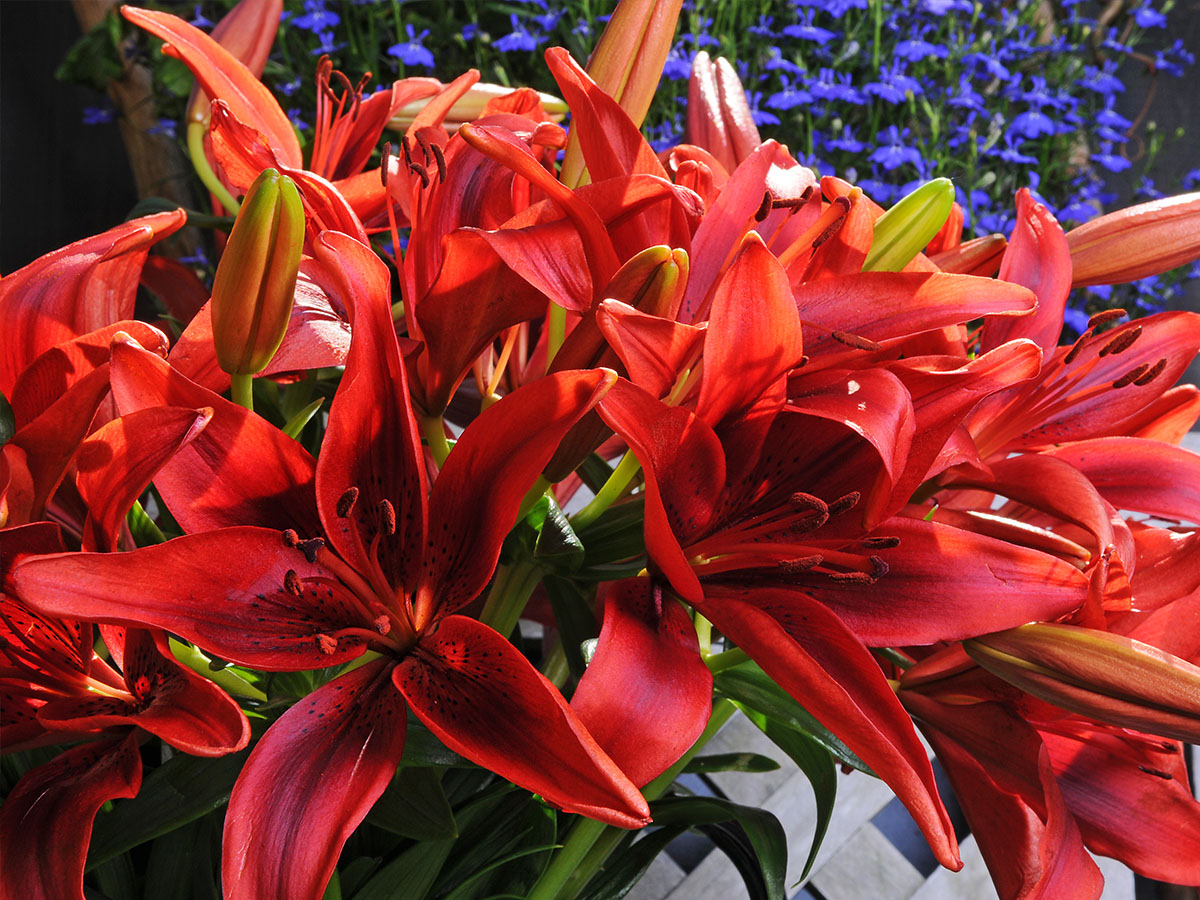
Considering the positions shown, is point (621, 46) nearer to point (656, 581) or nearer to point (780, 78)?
point (656, 581)

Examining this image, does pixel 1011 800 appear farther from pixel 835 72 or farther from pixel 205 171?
pixel 835 72

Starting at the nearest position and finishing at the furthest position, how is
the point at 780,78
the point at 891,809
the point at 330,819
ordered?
the point at 330,819 < the point at 891,809 < the point at 780,78

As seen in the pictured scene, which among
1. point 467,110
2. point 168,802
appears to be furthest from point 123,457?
point 467,110

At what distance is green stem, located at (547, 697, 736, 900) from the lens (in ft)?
1.11

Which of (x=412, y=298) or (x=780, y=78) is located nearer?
(x=412, y=298)

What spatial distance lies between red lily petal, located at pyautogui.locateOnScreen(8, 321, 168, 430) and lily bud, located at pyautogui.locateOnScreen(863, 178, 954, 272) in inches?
8.1

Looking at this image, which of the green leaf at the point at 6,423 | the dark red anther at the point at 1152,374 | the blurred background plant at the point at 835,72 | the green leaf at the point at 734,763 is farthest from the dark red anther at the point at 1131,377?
the blurred background plant at the point at 835,72

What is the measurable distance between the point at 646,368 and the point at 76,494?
157 mm

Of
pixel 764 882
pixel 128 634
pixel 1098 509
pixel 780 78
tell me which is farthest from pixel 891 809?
pixel 780 78

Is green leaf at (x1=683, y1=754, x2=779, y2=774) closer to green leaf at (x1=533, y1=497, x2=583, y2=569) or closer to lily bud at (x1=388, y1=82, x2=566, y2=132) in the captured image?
green leaf at (x1=533, y1=497, x2=583, y2=569)

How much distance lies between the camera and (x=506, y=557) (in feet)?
0.98

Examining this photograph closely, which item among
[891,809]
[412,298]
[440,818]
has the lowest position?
[891,809]

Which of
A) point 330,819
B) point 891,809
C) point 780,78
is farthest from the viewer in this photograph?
point 780,78

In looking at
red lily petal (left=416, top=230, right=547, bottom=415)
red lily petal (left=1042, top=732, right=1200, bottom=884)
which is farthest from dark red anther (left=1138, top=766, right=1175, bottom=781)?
red lily petal (left=416, top=230, right=547, bottom=415)
